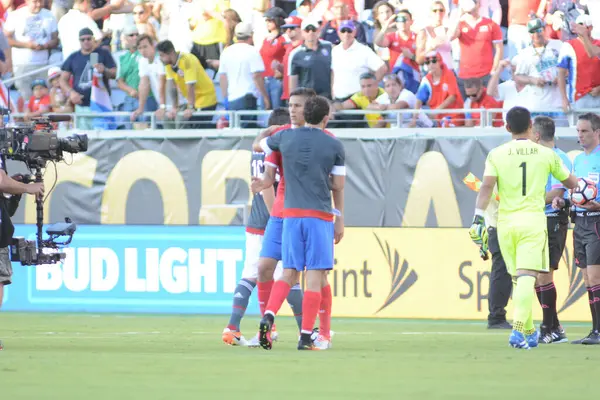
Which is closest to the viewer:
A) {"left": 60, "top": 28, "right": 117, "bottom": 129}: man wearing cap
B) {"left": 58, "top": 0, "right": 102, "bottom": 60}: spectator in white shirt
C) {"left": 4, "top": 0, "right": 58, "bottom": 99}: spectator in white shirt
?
{"left": 60, "top": 28, "right": 117, "bottom": 129}: man wearing cap

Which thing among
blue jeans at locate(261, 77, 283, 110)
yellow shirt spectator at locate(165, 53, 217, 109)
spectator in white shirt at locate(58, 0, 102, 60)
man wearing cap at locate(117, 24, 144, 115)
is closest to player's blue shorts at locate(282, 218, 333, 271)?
blue jeans at locate(261, 77, 283, 110)

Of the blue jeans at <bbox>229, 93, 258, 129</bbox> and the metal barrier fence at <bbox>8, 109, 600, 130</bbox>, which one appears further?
the blue jeans at <bbox>229, 93, 258, 129</bbox>

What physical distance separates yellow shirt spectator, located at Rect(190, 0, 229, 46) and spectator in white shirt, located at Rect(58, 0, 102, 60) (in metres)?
1.94

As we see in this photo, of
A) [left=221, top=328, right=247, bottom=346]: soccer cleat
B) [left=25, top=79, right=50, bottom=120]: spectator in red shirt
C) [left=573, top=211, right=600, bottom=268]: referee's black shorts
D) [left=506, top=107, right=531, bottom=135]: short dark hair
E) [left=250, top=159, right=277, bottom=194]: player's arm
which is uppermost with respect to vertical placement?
[left=25, top=79, right=50, bottom=120]: spectator in red shirt

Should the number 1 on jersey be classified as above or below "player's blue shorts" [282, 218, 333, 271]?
above

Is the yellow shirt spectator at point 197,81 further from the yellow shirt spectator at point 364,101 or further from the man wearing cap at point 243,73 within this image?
the yellow shirt spectator at point 364,101

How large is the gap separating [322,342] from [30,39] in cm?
1367

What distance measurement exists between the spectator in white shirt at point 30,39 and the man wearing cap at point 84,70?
1227 millimetres

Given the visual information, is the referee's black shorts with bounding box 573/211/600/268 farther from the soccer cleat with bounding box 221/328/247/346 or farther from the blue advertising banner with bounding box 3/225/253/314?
the blue advertising banner with bounding box 3/225/253/314

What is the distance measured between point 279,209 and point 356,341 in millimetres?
1953

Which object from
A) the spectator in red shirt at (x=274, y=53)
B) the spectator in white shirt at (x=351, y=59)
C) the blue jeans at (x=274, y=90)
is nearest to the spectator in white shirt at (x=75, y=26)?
the spectator in red shirt at (x=274, y=53)

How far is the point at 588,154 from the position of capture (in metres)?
12.4

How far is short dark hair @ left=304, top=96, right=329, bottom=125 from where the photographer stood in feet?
35.0

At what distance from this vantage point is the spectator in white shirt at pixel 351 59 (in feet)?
64.9
